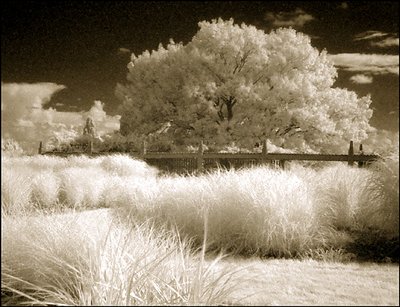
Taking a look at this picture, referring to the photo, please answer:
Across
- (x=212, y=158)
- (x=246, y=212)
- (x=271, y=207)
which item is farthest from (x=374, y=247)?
(x=212, y=158)

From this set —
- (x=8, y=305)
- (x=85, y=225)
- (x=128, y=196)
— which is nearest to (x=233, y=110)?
(x=128, y=196)

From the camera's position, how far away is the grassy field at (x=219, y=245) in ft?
8.52

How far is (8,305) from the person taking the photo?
8.64ft

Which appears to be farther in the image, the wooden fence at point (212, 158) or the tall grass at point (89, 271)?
the wooden fence at point (212, 158)

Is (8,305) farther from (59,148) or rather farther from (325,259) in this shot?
(59,148)

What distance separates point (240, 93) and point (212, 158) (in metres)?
2.35

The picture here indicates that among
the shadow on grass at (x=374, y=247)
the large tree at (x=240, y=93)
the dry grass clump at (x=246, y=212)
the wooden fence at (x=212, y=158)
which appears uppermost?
the large tree at (x=240, y=93)

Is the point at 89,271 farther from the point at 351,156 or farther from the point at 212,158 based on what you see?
the point at 212,158

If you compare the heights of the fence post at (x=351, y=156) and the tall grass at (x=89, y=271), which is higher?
the fence post at (x=351, y=156)

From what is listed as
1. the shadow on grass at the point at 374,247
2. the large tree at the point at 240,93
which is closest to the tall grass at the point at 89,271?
the shadow on grass at the point at 374,247

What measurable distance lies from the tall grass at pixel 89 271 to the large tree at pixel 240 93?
30.6 ft

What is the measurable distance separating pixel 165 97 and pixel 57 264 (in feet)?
36.1

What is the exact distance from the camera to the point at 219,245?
167 inches

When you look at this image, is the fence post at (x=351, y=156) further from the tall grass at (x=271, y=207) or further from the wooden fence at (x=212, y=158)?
the tall grass at (x=271, y=207)
